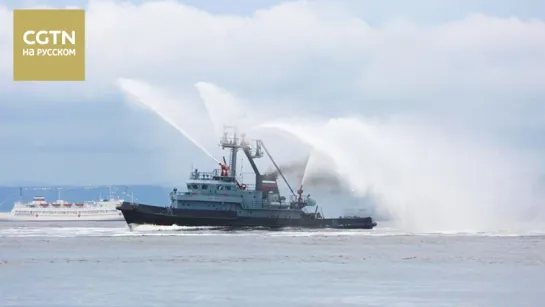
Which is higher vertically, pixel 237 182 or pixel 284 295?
pixel 237 182

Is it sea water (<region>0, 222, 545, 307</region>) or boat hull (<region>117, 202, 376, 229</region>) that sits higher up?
boat hull (<region>117, 202, 376, 229</region>)

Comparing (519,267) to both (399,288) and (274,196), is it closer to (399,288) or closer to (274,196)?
(399,288)

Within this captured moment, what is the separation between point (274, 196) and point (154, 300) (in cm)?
6603

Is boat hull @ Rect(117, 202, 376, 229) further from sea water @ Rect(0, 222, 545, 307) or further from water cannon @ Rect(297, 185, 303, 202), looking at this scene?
sea water @ Rect(0, 222, 545, 307)

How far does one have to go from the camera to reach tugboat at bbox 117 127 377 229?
97.9m

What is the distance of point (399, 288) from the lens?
4228cm

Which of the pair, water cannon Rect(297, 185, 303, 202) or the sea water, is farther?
water cannon Rect(297, 185, 303, 202)

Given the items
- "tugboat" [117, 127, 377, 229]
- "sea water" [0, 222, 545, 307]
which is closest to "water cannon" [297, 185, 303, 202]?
"tugboat" [117, 127, 377, 229]

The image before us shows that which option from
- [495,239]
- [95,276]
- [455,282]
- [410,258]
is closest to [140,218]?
[495,239]

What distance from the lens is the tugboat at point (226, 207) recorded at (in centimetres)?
9788

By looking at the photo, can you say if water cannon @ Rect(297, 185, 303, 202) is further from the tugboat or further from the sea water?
the sea water

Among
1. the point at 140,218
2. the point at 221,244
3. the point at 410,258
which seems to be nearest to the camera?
the point at 410,258

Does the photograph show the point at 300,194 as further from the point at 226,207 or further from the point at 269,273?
the point at 269,273

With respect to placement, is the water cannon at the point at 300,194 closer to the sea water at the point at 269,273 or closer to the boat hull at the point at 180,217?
the boat hull at the point at 180,217
